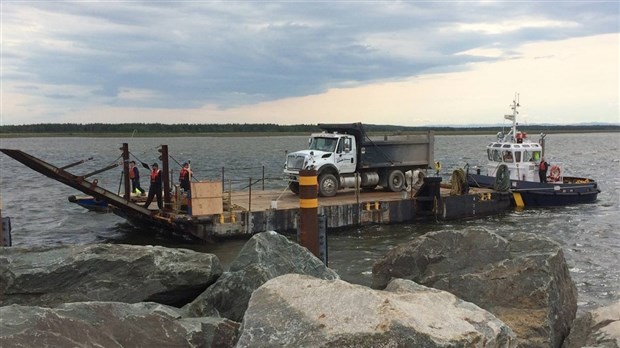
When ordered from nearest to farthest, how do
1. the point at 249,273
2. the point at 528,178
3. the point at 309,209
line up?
the point at 249,273, the point at 309,209, the point at 528,178

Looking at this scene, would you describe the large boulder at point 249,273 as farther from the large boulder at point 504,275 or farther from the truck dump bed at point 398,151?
the truck dump bed at point 398,151

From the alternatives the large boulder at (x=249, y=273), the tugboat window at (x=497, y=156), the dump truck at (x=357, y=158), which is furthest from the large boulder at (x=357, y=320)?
the tugboat window at (x=497, y=156)

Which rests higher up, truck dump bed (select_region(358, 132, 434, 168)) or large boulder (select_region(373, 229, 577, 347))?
truck dump bed (select_region(358, 132, 434, 168))

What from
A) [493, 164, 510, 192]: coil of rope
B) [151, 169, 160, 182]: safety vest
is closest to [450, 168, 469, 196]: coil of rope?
[493, 164, 510, 192]: coil of rope

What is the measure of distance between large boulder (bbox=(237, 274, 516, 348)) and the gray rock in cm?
173

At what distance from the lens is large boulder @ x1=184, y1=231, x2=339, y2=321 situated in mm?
6508

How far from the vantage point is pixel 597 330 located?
246 inches

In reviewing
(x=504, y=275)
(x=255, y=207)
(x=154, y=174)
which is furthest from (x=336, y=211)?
(x=504, y=275)

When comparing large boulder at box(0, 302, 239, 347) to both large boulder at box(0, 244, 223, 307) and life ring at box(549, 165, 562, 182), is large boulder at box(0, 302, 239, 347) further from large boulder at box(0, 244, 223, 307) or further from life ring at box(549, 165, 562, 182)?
life ring at box(549, 165, 562, 182)

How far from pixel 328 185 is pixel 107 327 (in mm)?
16365

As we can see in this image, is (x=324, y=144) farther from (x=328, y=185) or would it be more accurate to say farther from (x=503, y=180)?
(x=503, y=180)

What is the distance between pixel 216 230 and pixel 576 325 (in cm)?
1165

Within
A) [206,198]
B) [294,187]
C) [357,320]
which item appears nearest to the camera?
[357,320]

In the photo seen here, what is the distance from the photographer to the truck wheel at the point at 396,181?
22.9m
